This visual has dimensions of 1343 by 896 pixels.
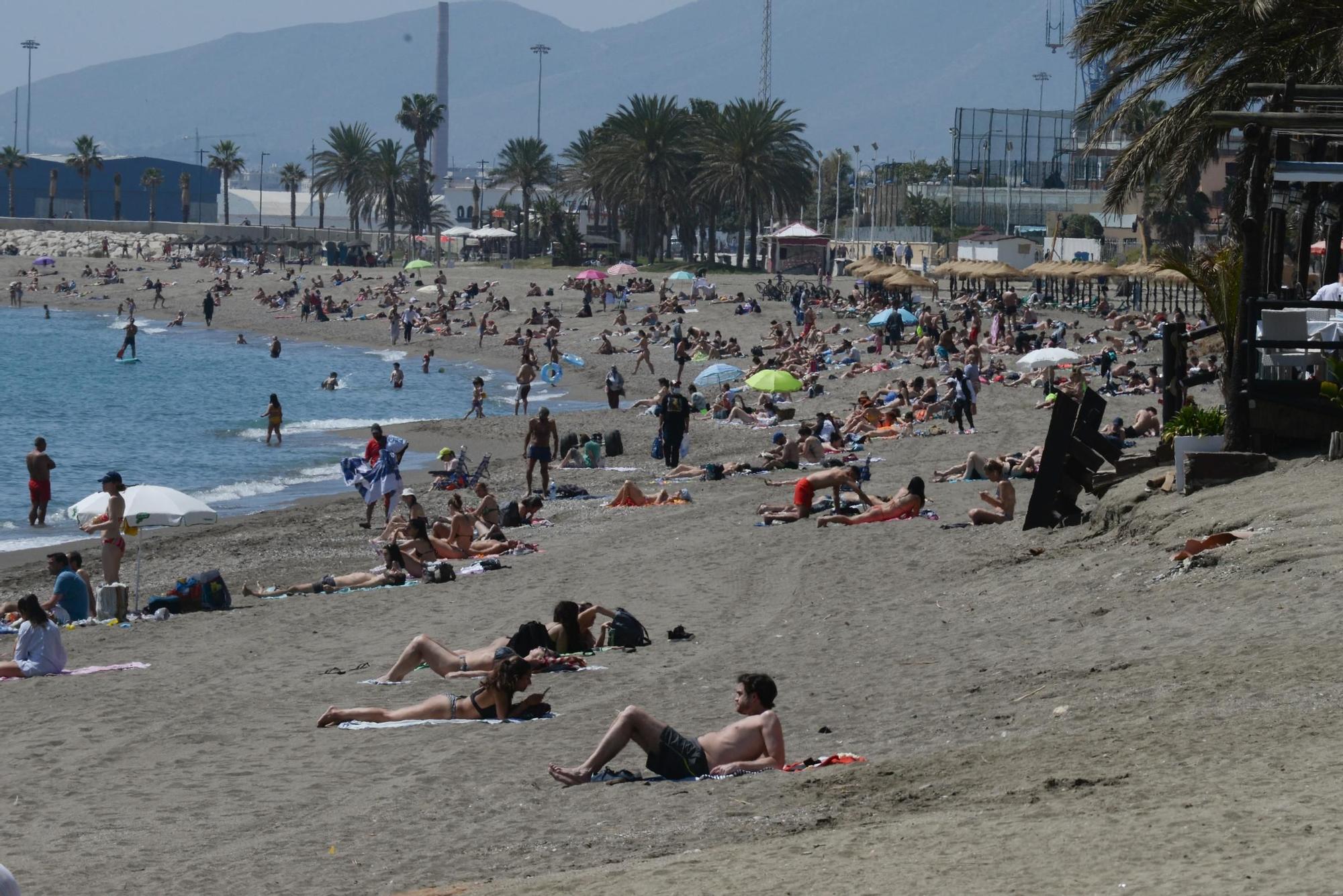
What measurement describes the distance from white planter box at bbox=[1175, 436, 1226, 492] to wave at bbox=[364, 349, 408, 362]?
41545 millimetres

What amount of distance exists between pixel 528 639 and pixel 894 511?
6.12 meters

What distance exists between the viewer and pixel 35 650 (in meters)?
11.7

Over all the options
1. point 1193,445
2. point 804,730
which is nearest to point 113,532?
point 804,730

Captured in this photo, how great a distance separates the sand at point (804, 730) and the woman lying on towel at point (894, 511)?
0.24 metres

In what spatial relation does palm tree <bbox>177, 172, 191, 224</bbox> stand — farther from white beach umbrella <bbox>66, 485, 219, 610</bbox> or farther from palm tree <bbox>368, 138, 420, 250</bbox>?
Answer: white beach umbrella <bbox>66, 485, 219, 610</bbox>

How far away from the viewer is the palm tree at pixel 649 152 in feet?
229

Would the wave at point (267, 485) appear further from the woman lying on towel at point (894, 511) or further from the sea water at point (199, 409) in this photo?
the woman lying on towel at point (894, 511)

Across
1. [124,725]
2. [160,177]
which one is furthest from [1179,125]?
[160,177]

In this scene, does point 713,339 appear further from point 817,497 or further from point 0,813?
point 0,813

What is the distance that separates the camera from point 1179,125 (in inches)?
690

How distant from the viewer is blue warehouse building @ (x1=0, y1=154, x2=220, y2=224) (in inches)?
5271

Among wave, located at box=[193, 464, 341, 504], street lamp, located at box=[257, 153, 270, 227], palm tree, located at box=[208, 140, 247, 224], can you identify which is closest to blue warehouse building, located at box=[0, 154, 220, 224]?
street lamp, located at box=[257, 153, 270, 227]

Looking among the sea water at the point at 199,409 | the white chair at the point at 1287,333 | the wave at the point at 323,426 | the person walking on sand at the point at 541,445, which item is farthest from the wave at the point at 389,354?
the white chair at the point at 1287,333

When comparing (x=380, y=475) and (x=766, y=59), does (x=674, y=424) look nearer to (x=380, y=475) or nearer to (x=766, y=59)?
(x=380, y=475)
